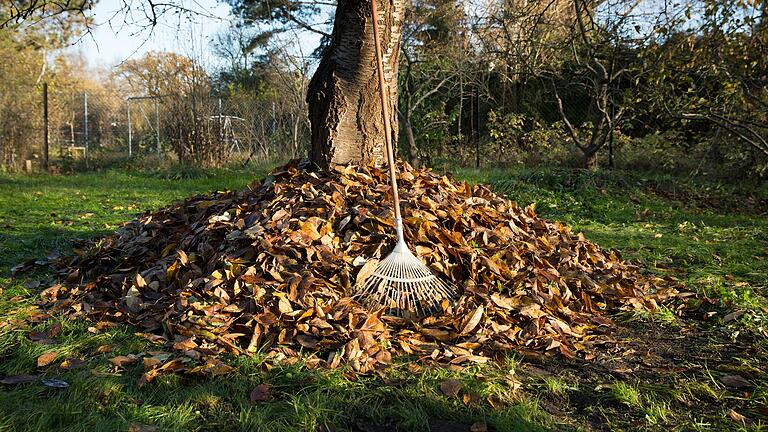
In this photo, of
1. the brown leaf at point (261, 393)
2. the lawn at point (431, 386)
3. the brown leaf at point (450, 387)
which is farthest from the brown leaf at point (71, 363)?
the brown leaf at point (450, 387)

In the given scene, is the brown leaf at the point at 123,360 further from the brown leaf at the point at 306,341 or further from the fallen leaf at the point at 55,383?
the brown leaf at the point at 306,341

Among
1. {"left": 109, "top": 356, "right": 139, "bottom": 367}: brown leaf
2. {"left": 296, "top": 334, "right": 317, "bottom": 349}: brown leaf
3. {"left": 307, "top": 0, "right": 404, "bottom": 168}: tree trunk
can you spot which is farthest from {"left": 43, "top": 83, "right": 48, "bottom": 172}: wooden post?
{"left": 296, "top": 334, "right": 317, "bottom": 349}: brown leaf

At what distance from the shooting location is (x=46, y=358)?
274 centimetres

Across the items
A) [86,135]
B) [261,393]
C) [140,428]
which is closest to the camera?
[140,428]

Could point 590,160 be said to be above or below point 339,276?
above

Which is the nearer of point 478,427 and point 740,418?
point 478,427

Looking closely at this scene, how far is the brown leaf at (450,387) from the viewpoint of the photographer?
7.86ft

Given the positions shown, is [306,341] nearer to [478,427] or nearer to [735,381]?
[478,427]

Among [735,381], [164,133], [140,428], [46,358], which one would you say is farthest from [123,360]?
[164,133]

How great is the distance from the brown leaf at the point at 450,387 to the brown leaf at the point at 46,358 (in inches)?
73.1

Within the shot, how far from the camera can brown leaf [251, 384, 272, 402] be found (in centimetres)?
235

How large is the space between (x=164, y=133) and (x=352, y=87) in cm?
1074

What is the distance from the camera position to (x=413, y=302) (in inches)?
130

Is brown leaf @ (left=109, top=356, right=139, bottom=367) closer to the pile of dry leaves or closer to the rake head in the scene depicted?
the pile of dry leaves
